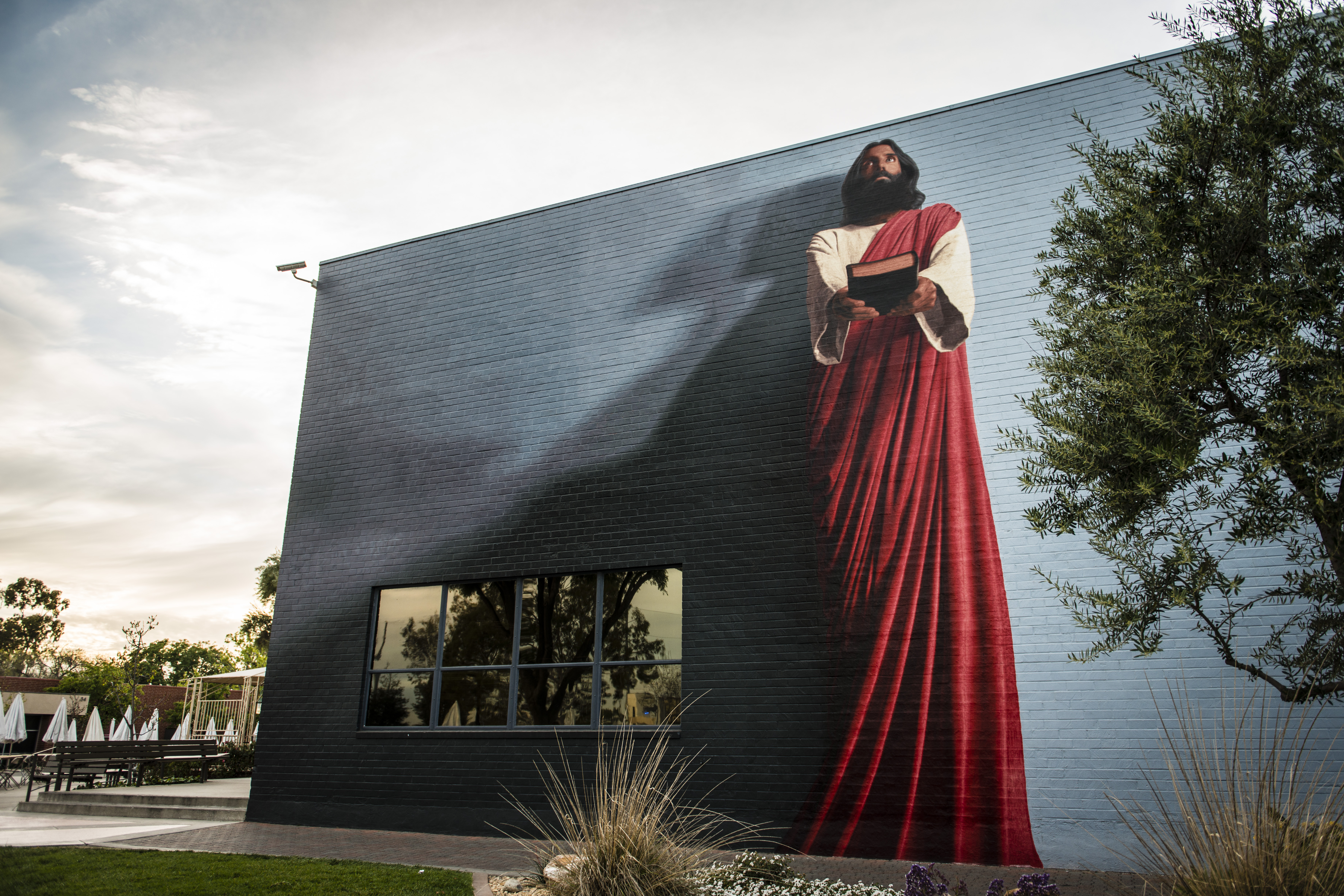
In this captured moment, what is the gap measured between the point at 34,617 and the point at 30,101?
16543mm

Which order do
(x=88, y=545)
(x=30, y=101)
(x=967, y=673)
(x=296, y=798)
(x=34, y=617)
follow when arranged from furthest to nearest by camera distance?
(x=34, y=617) < (x=296, y=798) < (x=967, y=673) < (x=88, y=545) < (x=30, y=101)

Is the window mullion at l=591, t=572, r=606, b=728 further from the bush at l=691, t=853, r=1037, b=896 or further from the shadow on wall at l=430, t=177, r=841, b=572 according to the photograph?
the bush at l=691, t=853, r=1037, b=896

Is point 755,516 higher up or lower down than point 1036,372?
lower down

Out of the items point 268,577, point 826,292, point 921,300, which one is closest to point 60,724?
point 268,577

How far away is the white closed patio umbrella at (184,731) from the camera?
1673 centimetres

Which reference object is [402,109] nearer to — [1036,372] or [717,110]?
[717,110]

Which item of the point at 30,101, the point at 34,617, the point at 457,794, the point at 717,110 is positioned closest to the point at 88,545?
the point at 30,101

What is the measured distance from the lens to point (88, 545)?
3.28m

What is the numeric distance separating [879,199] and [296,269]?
838 cm

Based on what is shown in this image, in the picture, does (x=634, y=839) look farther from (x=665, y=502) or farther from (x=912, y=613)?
(x=665, y=502)

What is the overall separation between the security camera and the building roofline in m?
0.31

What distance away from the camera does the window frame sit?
30.1ft

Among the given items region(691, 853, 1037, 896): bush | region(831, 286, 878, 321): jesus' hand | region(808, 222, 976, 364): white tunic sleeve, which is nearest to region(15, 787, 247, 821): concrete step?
region(691, 853, 1037, 896): bush

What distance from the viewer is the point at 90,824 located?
377 inches
